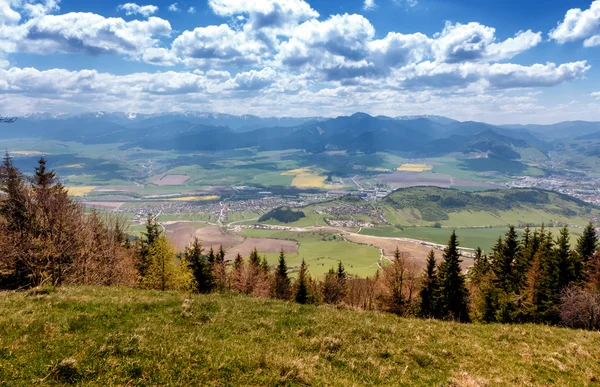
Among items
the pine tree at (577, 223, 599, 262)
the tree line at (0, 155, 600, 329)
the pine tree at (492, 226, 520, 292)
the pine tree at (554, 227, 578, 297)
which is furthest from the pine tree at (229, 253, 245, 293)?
the pine tree at (577, 223, 599, 262)

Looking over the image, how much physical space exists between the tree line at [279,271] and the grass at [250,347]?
830cm

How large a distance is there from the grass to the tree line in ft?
27.2

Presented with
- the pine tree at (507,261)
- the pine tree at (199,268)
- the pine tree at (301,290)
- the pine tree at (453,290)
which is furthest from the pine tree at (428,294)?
the pine tree at (199,268)

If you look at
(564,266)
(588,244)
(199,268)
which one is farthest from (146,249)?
→ (588,244)

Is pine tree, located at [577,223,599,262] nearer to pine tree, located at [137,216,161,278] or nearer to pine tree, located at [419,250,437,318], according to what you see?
pine tree, located at [419,250,437,318]

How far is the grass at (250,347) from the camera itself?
10.8 m

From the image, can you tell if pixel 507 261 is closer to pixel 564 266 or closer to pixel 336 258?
pixel 564 266

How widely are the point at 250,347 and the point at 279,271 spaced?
49.8 m

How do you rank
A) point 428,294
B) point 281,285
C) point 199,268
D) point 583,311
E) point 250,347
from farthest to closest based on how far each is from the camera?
point 281,285 < point 199,268 < point 428,294 < point 583,311 < point 250,347

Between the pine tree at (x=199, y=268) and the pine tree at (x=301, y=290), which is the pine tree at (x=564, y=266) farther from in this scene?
the pine tree at (x=199, y=268)

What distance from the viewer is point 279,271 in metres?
62.9

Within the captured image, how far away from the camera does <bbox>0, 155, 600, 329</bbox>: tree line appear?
29.3 meters

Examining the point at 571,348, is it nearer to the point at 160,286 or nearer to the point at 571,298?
the point at 571,298

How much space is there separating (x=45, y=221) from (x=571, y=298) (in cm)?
5221
